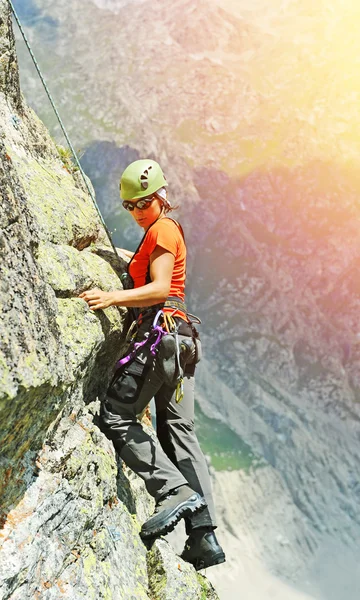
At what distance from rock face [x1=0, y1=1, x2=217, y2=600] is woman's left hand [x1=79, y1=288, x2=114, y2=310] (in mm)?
102

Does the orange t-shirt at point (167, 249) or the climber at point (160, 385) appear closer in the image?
the climber at point (160, 385)

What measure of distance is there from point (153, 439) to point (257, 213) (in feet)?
133

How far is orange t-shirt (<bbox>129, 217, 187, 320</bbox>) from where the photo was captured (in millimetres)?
4809

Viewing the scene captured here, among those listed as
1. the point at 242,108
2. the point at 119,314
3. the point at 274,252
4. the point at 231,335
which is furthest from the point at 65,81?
the point at 119,314

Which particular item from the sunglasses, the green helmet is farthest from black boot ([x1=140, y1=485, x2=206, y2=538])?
the green helmet

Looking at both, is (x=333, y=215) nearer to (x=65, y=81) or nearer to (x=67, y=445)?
(x=65, y=81)

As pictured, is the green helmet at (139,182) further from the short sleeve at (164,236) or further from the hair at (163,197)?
the short sleeve at (164,236)

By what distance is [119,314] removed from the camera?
5.52m

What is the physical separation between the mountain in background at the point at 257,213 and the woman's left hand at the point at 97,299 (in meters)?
20.5

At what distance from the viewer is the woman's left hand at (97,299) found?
4.57 m

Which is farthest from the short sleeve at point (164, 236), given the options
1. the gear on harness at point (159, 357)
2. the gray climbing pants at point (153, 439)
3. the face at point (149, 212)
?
the gray climbing pants at point (153, 439)

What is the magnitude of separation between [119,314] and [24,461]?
2.35 metres

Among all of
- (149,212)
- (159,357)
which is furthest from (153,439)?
(149,212)

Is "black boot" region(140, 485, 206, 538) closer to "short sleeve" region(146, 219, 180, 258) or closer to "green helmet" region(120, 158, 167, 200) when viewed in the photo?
"short sleeve" region(146, 219, 180, 258)
